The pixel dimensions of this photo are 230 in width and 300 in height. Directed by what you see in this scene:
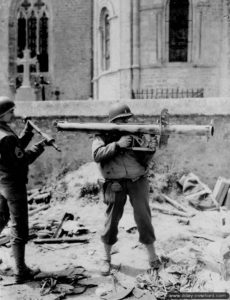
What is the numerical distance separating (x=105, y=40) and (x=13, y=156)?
561 inches

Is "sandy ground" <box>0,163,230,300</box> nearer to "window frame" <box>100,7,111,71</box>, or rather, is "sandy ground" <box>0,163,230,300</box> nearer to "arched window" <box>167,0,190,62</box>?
"arched window" <box>167,0,190,62</box>

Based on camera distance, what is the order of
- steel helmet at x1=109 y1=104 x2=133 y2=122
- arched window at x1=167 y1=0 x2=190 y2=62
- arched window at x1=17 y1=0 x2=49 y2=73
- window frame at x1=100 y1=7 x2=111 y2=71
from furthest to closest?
arched window at x1=17 y1=0 x2=49 y2=73 → window frame at x1=100 y1=7 x2=111 y2=71 → arched window at x1=167 y1=0 x2=190 y2=62 → steel helmet at x1=109 y1=104 x2=133 y2=122

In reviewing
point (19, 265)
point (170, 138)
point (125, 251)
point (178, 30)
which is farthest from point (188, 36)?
point (19, 265)

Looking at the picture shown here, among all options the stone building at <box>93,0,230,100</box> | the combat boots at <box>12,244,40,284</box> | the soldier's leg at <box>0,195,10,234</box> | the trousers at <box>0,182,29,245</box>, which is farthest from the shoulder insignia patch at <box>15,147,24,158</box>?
the stone building at <box>93,0,230,100</box>

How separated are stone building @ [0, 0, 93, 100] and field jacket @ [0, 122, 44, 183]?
1532cm

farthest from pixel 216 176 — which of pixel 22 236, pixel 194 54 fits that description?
pixel 194 54

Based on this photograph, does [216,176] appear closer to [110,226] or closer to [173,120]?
[173,120]

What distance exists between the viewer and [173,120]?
26.9 ft

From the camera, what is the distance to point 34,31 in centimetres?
2111

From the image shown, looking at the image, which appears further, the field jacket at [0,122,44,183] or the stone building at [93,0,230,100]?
the stone building at [93,0,230,100]

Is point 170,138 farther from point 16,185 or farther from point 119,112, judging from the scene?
point 16,185

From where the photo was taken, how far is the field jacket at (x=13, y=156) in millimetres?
4262

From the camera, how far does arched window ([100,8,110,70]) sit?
17422 millimetres

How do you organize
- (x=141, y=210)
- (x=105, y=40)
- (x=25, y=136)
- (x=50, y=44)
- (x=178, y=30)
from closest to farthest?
(x=141, y=210) < (x=25, y=136) < (x=178, y=30) < (x=105, y=40) < (x=50, y=44)
